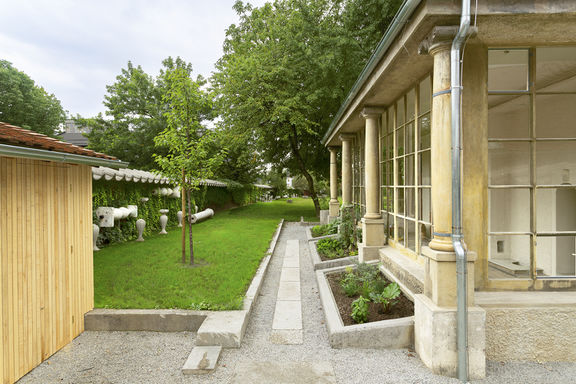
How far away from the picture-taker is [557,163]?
396 cm

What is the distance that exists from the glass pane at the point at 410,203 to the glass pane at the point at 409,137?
2.48ft

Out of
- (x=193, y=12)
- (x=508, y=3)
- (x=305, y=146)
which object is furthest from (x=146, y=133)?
(x=508, y=3)

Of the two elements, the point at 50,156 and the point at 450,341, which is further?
the point at 50,156

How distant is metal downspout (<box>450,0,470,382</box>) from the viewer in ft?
10.1

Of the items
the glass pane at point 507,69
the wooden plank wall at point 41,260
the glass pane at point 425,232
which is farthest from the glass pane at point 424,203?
the wooden plank wall at point 41,260

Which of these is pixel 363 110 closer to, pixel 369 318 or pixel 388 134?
pixel 388 134

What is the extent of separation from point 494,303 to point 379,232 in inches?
130

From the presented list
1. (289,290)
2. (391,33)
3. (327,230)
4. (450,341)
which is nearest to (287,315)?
(289,290)

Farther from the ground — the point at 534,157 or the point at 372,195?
the point at 534,157

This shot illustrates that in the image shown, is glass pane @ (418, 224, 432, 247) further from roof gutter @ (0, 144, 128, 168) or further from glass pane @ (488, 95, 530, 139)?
roof gutter @ (0, 144, 128, 168)

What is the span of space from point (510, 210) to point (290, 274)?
4.52 m

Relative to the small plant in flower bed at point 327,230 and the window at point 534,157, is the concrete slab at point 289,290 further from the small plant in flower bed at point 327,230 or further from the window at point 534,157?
the small plant in flower bed at point 327,230

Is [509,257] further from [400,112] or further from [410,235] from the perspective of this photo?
[400,112]

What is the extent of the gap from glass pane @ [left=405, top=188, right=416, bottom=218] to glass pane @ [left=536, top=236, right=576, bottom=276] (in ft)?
6.55
